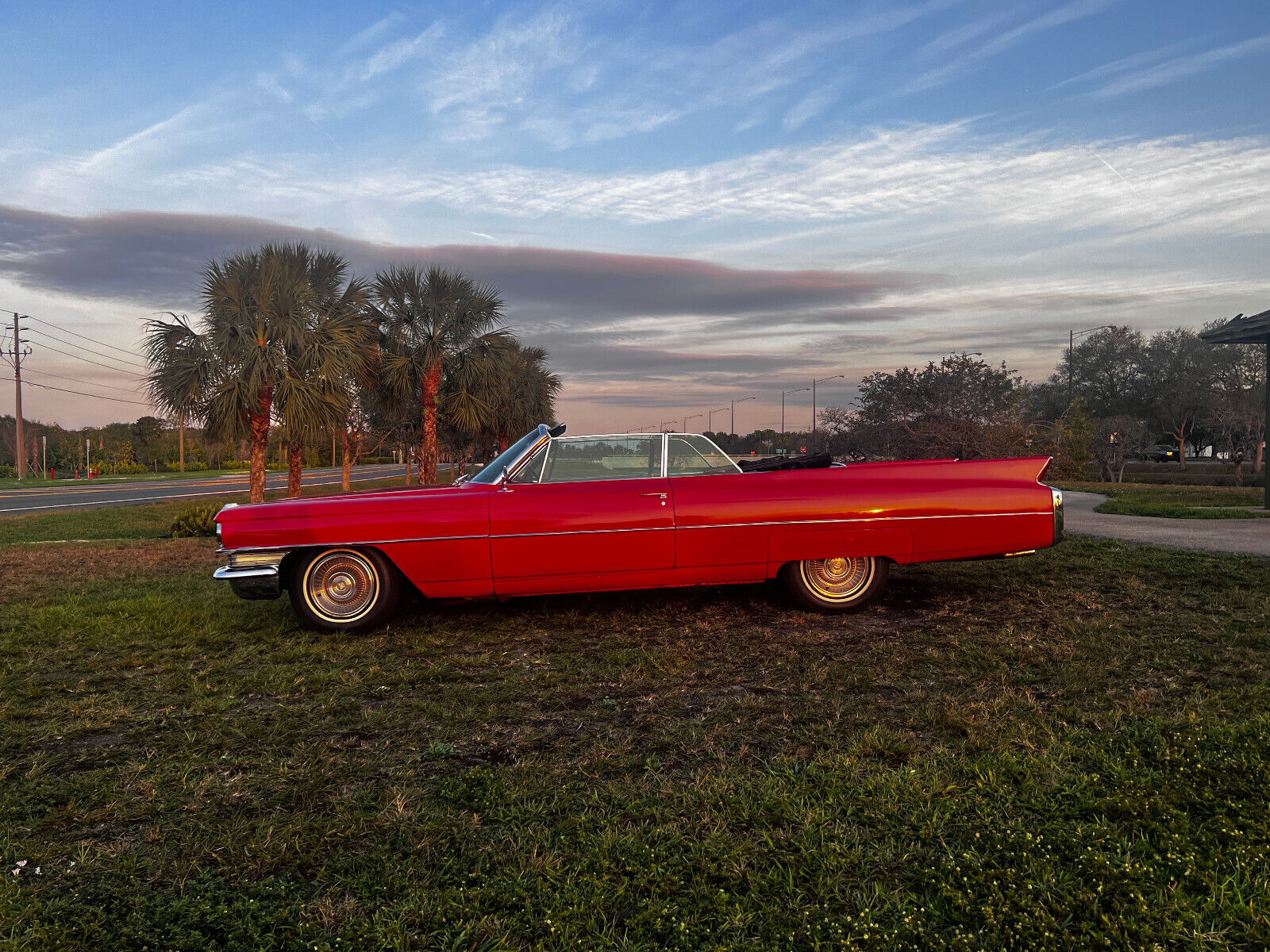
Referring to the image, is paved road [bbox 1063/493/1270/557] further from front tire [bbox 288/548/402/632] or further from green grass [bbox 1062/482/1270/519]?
front tire [bbox 288/548/402/632]

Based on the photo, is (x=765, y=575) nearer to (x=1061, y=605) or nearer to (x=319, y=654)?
(x=1061, y=605)

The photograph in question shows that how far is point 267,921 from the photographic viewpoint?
7.33 ft

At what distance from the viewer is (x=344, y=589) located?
573 cm

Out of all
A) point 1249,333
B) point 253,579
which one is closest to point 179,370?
point 253,579

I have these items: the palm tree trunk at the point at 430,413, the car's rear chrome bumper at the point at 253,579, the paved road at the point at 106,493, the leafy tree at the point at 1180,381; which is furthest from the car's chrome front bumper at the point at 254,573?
the leafy tree at the point at 1180,381

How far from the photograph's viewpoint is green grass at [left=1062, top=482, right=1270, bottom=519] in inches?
523

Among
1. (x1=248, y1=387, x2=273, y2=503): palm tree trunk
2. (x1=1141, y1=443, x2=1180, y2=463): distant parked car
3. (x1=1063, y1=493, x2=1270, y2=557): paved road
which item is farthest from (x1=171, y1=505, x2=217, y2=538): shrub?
(x1=1141, y1=443, x2=1180, y2=463): distant parked car

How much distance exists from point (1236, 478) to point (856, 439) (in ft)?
89.7

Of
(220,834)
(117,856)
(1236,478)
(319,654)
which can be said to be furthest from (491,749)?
(1236,478)

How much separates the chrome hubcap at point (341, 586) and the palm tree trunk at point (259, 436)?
1123 cm

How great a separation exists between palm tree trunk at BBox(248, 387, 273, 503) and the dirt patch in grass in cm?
378

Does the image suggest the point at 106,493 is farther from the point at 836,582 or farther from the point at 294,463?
the point at 836,582

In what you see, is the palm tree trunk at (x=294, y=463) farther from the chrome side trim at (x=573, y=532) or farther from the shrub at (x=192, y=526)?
the chrome side trim at (x=573, y=532)

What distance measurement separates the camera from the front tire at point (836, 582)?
5.98 meters
